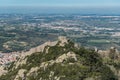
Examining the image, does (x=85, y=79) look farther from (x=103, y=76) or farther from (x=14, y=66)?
(x=14, y=66)

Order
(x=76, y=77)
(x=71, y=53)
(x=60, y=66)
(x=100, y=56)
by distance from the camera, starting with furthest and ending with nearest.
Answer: (x=100, y=56)
(x=71, y=53)
(x=60, y=66)
(x=76, y=77)

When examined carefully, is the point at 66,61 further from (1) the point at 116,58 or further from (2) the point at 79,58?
(1) the point at 116,58

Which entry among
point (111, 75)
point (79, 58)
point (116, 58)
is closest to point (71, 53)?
point (79, 58)

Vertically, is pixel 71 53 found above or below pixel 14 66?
above

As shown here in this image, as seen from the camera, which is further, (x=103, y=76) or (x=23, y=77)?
A: (x=23, y=77)

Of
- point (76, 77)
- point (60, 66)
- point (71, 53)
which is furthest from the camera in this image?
point (71, 53)

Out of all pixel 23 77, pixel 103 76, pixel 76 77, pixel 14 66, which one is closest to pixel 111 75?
pixel 103 76
